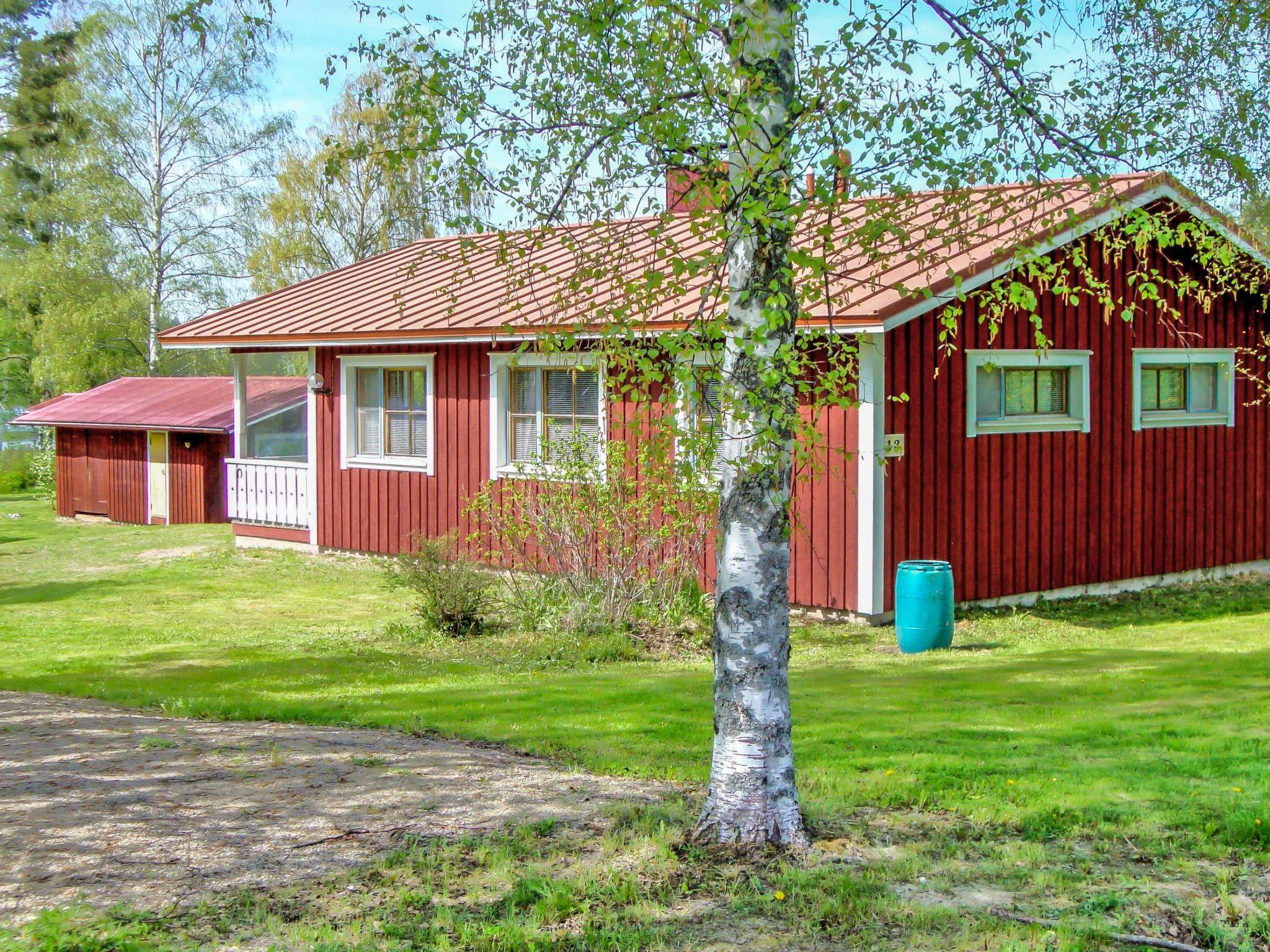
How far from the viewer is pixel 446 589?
11.8 m

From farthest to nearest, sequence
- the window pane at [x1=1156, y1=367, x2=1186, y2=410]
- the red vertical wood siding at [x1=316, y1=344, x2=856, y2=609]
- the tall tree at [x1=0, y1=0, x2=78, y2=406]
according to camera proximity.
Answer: the window pane at [x1=1156, y1=367, x2=1186, y2=410], the red vertical wood siding at [x1=316, y1=344, x2=856, y2=609], the tall tree at [x1=0, y1=0, x2=78, y2=406]

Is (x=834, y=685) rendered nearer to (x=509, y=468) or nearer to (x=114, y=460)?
(x=509, y=468)

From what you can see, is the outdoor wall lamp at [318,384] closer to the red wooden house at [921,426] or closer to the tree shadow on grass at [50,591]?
the red wooden house at [921,426]

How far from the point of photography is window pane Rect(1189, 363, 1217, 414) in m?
15.4

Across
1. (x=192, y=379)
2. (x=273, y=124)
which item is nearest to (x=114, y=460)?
(x=192, y=379)

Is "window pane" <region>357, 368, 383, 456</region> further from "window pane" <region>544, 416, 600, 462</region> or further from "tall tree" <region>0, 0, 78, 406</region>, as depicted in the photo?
"tall tree" <region>0, 0, 78, 406</region>

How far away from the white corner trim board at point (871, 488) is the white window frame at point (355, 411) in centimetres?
624

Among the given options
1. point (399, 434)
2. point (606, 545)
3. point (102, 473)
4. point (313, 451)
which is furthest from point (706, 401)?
point (102, 473)

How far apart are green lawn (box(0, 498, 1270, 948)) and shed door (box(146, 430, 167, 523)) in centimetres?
949

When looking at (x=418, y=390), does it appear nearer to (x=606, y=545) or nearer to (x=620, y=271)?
(x=606, y=545)

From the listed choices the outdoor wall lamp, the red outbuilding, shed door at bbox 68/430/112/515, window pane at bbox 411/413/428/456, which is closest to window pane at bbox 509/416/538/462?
window pane at bbox 411/413/428/456

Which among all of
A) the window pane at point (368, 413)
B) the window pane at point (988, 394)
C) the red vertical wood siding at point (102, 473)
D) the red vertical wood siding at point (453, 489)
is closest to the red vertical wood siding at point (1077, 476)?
the window pane at point (988, 394)

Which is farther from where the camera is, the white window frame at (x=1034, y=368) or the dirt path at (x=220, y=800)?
the white window frame at (x=1034, y=368)

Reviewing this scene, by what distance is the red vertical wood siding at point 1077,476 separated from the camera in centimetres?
1234
